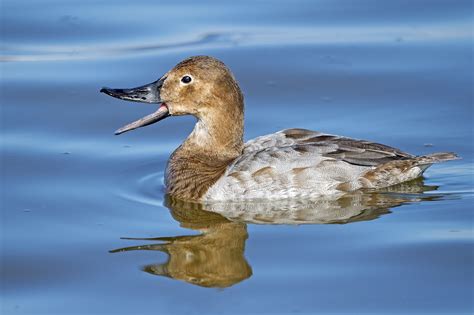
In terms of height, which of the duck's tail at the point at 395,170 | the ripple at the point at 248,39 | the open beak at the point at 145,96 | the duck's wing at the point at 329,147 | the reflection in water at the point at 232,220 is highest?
the ripple at the point at 248,39

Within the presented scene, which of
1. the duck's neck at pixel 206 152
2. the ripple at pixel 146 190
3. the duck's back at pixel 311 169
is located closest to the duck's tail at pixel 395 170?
the duck's back at pixel 311 169

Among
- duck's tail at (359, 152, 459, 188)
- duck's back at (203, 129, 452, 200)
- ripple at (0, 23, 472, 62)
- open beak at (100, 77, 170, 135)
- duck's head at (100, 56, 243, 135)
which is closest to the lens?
duck's back at (203, 129, 452, 200)

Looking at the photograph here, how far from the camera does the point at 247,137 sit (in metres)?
11.8

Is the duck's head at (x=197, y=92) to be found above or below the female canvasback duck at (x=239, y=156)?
above

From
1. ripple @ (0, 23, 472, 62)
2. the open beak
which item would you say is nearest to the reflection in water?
the open beak

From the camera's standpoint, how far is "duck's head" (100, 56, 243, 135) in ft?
33.8

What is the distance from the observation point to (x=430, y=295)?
8000 mm

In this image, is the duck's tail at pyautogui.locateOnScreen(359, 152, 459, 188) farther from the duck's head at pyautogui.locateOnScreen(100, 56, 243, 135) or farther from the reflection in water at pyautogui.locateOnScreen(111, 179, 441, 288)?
the duck's head at pyautogui.locateOnScreen(100, 56, 243, 135)

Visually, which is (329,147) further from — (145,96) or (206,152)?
(145,96)

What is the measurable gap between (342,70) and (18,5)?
173 inches

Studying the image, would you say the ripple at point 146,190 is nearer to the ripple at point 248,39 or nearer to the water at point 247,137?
the water at point 247,137

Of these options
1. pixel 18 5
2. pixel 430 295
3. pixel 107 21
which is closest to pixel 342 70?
pixel 107 21

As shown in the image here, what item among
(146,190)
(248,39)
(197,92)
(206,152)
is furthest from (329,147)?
(248,39)

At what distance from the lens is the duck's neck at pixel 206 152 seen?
33.8 feet
